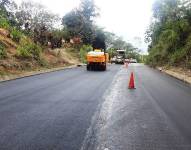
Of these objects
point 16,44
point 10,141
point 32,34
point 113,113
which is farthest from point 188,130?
point 32,34

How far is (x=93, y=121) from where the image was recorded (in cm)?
1037

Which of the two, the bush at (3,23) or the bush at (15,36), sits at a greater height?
the bush at (3,23)

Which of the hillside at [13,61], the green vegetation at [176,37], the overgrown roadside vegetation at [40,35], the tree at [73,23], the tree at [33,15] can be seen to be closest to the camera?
the hillside at [13,61]

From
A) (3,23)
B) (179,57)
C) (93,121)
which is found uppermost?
(3,23)

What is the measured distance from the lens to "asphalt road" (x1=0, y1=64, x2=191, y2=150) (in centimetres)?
792

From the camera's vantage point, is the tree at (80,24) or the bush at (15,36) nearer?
the bush at (15,36)

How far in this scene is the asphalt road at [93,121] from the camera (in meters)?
7.92

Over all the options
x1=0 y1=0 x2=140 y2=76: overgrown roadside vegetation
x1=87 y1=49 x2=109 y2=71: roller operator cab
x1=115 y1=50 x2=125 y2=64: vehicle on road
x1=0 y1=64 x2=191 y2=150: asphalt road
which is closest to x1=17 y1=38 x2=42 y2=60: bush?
x1=0 y1=0 x2=140 y2=76: overgrown roadside vegetation

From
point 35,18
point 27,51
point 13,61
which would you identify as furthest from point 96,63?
point 13,61

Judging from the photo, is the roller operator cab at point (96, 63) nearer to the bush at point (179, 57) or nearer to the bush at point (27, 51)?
the bush at point (27, 51)

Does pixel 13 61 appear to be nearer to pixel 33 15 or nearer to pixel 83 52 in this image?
pixel 33 15

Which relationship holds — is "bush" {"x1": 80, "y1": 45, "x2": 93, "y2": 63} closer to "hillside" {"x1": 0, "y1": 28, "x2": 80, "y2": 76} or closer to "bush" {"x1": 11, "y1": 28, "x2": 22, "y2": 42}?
"hillside" {"x1": 0, "y1": 28, "x2": 80, "y2": 76}

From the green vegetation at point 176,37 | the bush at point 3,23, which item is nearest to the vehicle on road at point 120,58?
the green vegetation at point 176,37

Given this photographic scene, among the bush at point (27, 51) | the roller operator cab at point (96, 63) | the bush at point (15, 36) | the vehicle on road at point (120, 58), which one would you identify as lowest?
the vehicle on road at point (120, 58)
